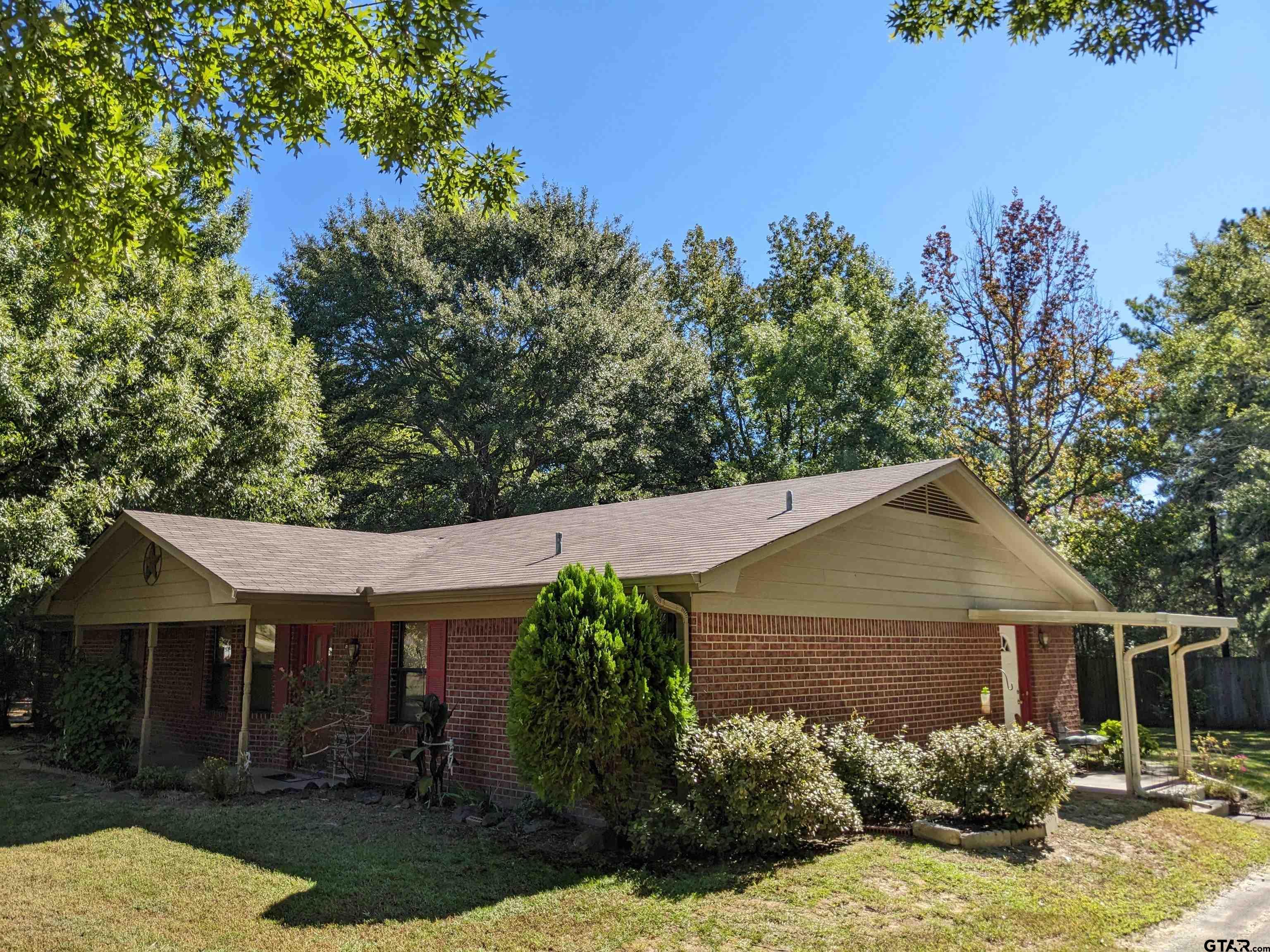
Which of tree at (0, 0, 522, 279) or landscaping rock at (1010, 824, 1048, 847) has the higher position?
tree at (0, 0, 522, 279)

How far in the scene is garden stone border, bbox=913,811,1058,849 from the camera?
27.7ft

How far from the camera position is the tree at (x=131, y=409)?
595 inches

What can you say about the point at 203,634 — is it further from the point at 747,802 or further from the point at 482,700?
the point at 747,802

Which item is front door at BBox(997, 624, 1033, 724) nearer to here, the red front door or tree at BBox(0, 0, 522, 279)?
the red front door

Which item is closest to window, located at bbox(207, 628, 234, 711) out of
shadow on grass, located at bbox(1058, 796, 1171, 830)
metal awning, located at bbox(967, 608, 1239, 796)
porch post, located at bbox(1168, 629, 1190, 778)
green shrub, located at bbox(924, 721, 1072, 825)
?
green shrub, located at bbox(924, 721, 1072, 825)

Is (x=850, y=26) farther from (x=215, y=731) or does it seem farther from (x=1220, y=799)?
(x=215, y=731)

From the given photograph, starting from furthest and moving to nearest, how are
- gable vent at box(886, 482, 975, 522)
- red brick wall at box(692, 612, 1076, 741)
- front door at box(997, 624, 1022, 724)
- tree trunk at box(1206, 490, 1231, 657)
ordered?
tree trunk at box(1206, 490, 1231, 657)
front door at box(997, 624, 1022, 724)
gable vent at box(886, 482, 975, 522)
red brick wall at box(692, 612, 1076, 741)

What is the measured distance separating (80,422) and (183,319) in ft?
13.7

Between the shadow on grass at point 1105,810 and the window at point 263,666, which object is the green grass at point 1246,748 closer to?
the shadow on grass at point 1105,810

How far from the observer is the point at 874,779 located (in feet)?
31.2

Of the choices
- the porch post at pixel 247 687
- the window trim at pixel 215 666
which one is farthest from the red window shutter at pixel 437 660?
the window trim at pixel 215 666

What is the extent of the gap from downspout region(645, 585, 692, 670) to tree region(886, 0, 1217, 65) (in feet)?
18.0

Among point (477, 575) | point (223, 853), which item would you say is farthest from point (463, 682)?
point (223, 853)

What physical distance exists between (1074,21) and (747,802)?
6938mm
